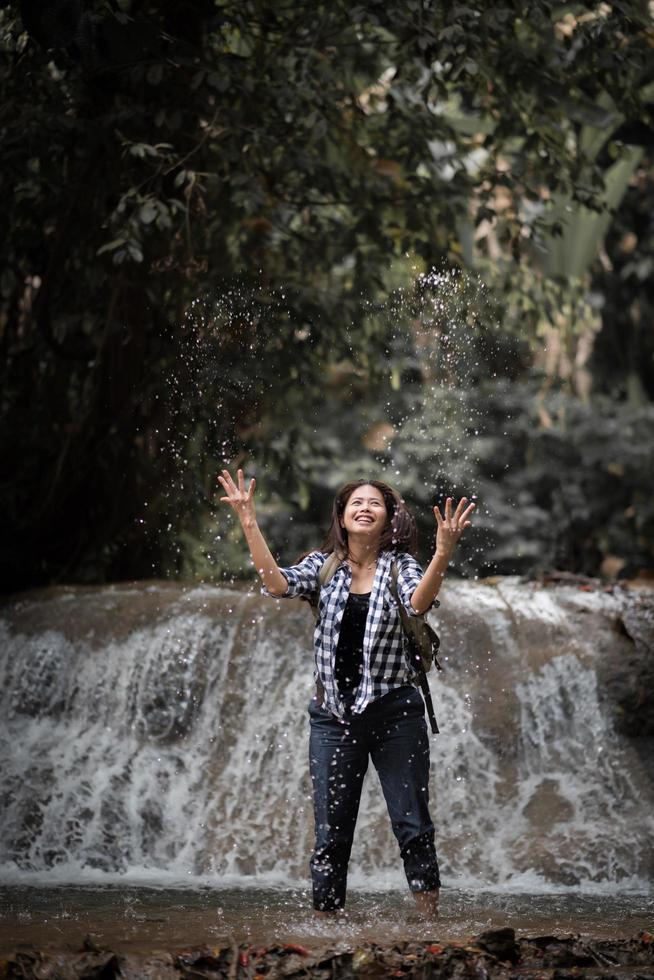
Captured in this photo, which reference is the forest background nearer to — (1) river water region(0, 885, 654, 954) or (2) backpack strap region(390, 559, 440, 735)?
(2) backpack strap region(390, 559, 440, 735)

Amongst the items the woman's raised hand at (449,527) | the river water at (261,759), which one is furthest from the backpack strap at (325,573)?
the river water at (261,759)

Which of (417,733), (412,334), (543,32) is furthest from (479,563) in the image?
(417,733)

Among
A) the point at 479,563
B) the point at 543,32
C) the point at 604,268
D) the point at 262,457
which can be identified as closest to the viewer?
the point at 543,32

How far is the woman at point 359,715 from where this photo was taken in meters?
4.48

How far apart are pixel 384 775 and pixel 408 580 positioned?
2.24 feet

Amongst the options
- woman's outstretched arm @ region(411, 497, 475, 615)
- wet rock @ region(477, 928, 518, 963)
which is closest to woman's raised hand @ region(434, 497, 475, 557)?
woman's outstretched arm @ region(411, 497, 475, 615)

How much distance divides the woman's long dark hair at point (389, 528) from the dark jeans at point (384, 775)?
0.52 meters

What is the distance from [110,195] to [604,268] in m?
9.22

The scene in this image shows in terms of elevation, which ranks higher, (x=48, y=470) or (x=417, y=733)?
(x=48, y=470)

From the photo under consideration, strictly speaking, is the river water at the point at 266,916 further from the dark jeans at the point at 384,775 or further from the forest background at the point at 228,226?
the forest background at the point at 228,226

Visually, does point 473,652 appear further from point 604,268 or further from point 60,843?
point 604,268

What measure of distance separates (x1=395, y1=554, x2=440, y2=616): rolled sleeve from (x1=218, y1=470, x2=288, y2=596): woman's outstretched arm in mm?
394

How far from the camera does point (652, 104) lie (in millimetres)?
13500

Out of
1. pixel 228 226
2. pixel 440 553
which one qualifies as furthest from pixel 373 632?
pixel 228 226
